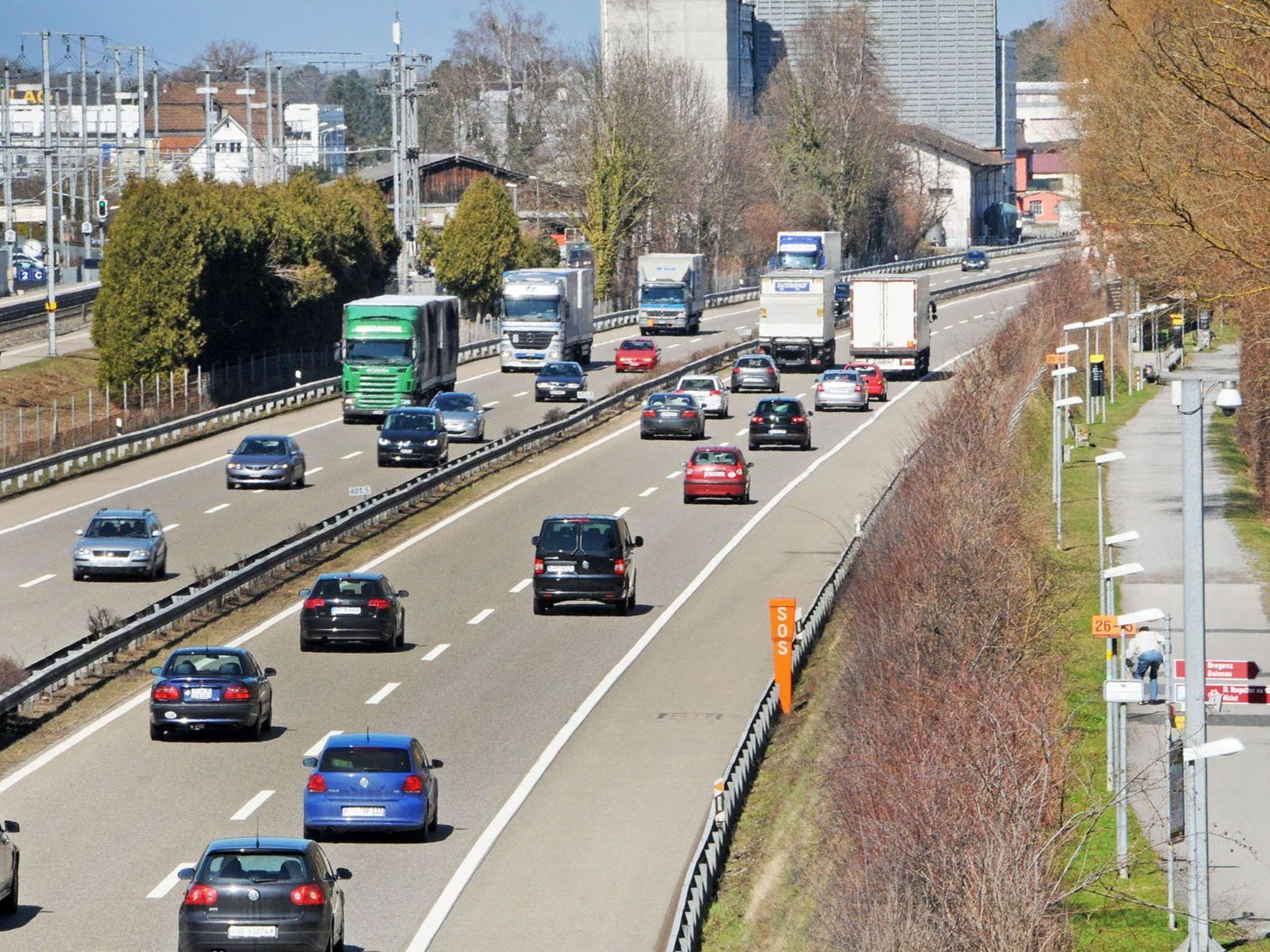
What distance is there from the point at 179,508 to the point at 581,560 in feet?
50.3

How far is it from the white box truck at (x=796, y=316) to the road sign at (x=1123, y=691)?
59438 millimetres

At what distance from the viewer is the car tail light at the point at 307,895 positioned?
701 inches

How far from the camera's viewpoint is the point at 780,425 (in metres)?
60.0

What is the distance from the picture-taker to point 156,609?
1382 inches

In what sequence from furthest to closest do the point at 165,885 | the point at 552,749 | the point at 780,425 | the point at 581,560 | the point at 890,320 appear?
the point at 890,320, the point at 780,425, the point at 581,560, the point at 552,749, the point at 165,885

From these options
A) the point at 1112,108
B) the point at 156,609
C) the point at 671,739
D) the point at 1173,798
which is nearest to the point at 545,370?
the point at 1112,108

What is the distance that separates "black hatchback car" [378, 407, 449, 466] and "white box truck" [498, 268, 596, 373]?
864 inches

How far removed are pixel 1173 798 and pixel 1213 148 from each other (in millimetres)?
25306

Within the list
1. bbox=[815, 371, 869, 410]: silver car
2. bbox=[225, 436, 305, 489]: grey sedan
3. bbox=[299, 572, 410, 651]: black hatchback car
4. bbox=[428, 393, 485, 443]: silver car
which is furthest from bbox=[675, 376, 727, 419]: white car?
bbox=[299, 572, 410, 651]: black hatchback car

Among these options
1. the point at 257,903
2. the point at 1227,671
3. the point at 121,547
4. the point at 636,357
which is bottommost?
the point at 257,903

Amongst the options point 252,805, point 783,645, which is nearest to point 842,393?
point 783,645

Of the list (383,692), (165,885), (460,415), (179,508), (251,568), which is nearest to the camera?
(165,885)

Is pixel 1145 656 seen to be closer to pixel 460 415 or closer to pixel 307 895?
pixel 307 895

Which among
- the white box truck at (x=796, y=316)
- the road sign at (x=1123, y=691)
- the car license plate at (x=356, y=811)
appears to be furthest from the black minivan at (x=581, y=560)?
the white box truck at (x=796, y=316)
